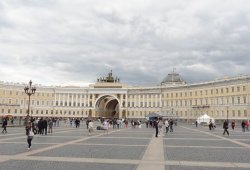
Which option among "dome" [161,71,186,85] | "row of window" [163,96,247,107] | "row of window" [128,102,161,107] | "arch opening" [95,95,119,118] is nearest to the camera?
"row of window" [163,96,247,107]

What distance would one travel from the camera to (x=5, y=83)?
403 ft

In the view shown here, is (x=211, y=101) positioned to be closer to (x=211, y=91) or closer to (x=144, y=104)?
(x=211, y=91)

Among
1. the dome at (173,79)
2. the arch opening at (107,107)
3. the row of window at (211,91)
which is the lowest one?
the arch opening at (107,107)

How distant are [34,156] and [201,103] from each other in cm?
9231

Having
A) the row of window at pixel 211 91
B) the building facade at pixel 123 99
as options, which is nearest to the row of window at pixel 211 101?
the building facade at pixel 123 99

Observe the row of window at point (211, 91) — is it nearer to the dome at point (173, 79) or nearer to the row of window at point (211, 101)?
the row of window at point (211, 101)

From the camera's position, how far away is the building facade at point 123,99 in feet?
318

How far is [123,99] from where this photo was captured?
134875 millimetres

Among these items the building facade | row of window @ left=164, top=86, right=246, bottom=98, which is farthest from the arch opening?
A: row of window @ left=164, top=86, right=246, bottom=98

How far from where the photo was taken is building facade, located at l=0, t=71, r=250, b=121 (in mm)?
96938

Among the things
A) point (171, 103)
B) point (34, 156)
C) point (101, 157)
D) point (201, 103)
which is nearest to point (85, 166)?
point (101, 157)

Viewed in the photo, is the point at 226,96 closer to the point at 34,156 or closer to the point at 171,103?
the point at 171,103

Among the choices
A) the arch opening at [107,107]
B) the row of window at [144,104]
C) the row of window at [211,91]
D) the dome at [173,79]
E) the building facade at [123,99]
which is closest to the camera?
the row of window at [211,91]

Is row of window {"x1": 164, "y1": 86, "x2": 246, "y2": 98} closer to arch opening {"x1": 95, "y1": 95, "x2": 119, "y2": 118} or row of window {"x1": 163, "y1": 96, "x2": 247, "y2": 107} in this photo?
row of window {"x1": 163, "y1": 96, "x2": 247, "y2": 107}
